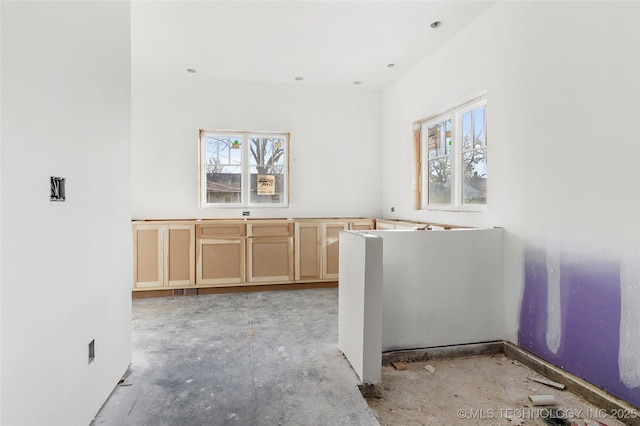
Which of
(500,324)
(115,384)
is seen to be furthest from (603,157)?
(115,384)

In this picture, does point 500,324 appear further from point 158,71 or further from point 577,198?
point 158,71

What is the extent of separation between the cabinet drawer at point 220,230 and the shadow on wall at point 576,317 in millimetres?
3159

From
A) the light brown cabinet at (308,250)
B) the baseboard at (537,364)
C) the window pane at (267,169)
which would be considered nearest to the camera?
the baseboard at (537,364)

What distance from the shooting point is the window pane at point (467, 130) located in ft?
10.9

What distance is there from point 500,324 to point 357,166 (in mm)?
3100

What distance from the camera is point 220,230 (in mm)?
4281

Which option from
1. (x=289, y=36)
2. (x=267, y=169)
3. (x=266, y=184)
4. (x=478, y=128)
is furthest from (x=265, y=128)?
(x=478, y=128)

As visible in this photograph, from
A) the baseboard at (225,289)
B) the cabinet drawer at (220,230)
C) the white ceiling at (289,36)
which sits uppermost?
the white ceiling at (289,36)

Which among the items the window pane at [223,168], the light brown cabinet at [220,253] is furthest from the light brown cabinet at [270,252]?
the window pane at [223,168]

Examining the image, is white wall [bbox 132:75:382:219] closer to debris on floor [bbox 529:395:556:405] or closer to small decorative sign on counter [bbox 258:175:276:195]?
small decorative sign on counter [bbox 258:175:276:195]

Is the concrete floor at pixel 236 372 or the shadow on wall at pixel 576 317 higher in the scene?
the shadow on wall at pixel 576 317

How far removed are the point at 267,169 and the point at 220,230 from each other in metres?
1.23

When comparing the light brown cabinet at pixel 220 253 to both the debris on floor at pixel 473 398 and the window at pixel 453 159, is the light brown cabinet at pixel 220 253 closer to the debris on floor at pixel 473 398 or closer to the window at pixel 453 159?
the window at pixel 453 159

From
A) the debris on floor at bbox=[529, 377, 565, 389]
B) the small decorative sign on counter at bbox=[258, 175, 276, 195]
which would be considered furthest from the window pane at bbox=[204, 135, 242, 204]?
the debris on floor at bbox=[529, 377, 565, 389]
